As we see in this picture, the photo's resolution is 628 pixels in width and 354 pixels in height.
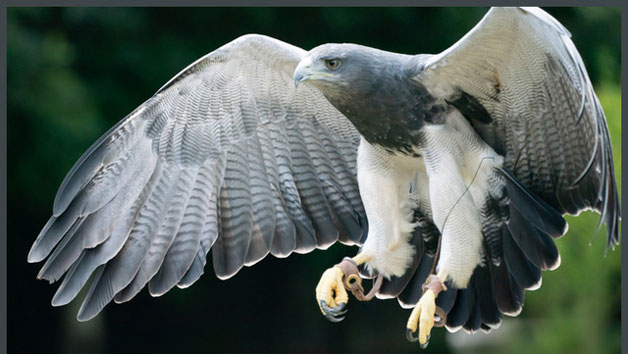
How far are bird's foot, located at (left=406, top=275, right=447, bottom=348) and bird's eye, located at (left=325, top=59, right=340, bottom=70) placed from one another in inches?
42.8

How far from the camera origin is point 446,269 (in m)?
4.88

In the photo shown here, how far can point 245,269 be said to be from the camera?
12.1 meters

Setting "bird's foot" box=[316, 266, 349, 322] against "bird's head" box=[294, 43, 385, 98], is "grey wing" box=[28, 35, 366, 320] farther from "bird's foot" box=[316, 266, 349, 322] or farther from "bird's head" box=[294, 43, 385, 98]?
"bird's foot" box=[316, 266, 349, 322]

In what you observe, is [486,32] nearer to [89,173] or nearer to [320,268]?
[89,173]

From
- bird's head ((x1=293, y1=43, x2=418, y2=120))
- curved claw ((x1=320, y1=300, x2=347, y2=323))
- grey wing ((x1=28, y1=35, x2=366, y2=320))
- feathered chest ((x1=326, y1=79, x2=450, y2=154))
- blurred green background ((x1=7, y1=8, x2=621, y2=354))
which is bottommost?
blurred green background ((x1=7, y1=8, x2=621, y2=354))

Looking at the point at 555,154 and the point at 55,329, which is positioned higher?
the point at 555,154

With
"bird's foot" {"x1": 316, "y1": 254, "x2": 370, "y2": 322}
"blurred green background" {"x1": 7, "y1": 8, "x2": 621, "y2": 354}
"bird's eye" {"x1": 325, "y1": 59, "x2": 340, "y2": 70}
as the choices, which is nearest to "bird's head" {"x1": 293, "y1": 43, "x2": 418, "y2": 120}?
"bird's eye" {"x1": 325, "y1": 59, "x2": 340, "y2": 70}

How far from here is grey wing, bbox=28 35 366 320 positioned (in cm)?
524

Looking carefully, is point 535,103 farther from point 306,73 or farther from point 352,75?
point 306,73

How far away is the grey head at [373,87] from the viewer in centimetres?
470

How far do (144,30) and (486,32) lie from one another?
6417mm

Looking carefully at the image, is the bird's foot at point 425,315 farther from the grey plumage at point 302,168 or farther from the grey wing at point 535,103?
the grey wing at point 535,103

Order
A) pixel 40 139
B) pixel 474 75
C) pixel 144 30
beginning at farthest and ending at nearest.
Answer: pixel 144 30
pixel 40 139
pixel 474 75

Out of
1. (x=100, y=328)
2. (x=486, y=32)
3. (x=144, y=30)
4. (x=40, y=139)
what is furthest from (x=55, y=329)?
(x=486, y=32)
